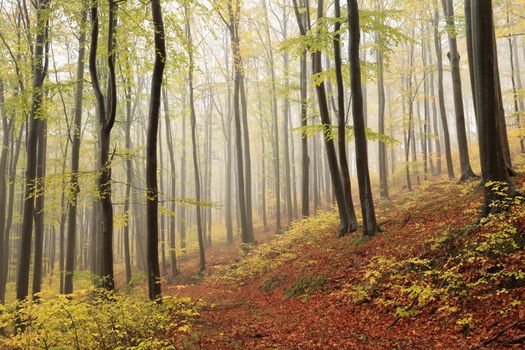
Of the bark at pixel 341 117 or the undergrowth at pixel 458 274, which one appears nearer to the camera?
the undergrowth at pixel 458 274

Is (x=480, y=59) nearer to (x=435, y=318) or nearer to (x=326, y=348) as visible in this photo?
(x=435, y=318)

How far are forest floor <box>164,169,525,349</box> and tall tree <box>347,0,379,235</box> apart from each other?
76 cm

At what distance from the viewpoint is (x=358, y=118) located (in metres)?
10.1

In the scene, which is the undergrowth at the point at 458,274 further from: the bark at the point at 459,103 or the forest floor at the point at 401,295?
the bark at the point at 459,103

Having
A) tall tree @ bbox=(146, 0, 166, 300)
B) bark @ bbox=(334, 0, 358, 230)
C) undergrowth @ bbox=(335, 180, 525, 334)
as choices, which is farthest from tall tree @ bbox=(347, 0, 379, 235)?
tall tree @ bbox=(146, 0, 166, 300)

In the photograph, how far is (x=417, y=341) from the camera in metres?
4.75

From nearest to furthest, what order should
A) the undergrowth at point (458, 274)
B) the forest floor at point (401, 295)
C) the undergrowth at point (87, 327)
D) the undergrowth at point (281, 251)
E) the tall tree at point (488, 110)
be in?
the forest floor at point (401, 295)
the undergrowth at point (458, 274)
the undergrowth at point (87, 327)
the tall tree at point (488, 110)
the undergrowth at point (281, 251)

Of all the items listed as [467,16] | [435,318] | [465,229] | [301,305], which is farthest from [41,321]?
[467,16]

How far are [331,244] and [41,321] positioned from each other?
28.3ft

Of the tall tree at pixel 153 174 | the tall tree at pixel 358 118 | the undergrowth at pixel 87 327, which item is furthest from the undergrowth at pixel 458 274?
the tall tree at pixel 153 174

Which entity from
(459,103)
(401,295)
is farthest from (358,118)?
(459,103)

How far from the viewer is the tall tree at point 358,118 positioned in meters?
9.81

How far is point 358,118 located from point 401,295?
17.7 feet

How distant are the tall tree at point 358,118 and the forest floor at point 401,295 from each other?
29.8 inches
